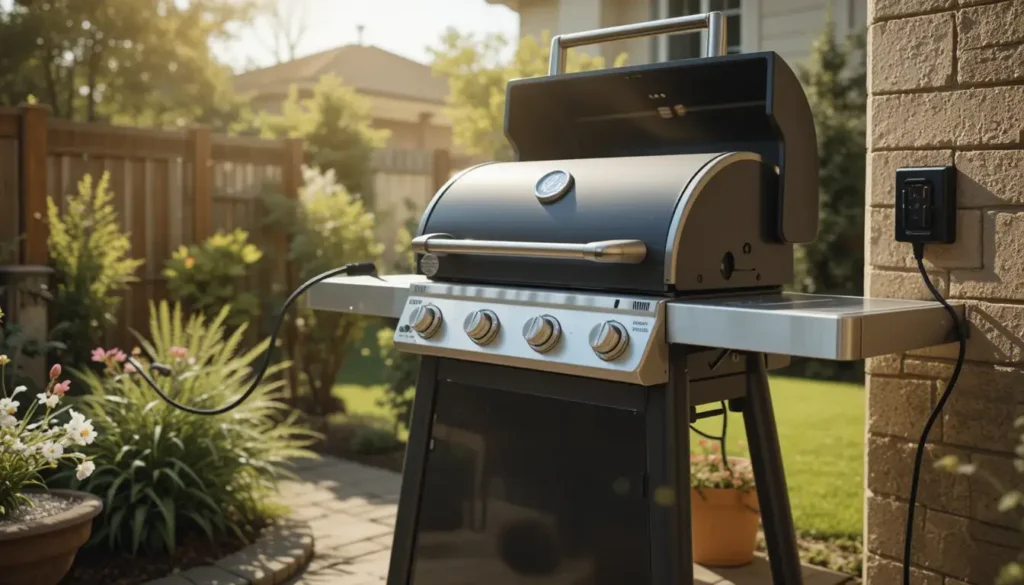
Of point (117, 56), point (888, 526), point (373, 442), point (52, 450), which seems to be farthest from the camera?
point (117, 56)

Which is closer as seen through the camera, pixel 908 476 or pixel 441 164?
pixel 908 476

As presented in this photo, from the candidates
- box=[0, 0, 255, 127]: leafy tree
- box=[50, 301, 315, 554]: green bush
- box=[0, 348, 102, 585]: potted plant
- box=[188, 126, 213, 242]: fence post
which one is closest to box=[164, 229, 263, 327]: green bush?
box=[188, 126, 213, 242]: fence post

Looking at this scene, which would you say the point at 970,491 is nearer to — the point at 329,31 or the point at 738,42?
the point at 738,42

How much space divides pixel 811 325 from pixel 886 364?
0.70 m

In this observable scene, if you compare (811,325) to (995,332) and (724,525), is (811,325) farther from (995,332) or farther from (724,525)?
(724,525)

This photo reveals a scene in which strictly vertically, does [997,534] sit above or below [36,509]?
above

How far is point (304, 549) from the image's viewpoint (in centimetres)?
343

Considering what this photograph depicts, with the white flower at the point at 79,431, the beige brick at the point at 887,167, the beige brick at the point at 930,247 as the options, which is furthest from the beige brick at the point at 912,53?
the white flower at the point at 79,431

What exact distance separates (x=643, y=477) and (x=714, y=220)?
→ 528 mm

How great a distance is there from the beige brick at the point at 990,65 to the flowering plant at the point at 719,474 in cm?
147

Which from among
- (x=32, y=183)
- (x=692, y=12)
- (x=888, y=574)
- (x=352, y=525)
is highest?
(x=692, y=12)

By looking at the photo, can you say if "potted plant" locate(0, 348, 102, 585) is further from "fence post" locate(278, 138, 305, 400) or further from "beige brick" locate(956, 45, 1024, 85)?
"fence post" locate(278, 138, 305, 400)

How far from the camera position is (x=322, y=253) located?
5863 millimetres

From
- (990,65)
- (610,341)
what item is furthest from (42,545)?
(990,65)
